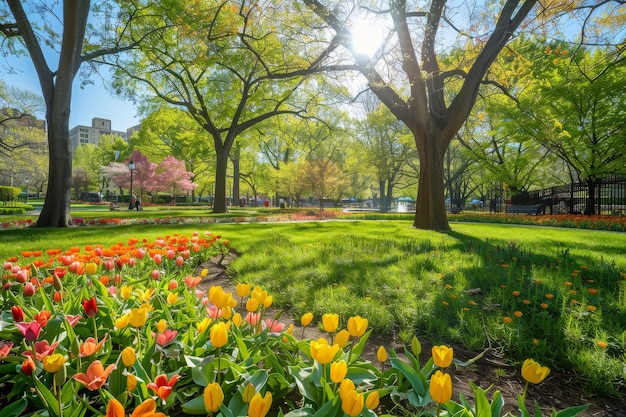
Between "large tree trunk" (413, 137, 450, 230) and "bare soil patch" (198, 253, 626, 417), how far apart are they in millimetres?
7523

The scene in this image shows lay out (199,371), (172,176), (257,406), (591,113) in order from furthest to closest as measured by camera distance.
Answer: (172,176), (591,113), (199,371), (257,406)

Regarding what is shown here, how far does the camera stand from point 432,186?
927 centimetres

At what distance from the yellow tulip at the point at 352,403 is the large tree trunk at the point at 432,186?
353 inches

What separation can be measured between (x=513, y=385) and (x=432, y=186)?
26.0ft

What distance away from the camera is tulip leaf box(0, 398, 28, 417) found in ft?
3.45

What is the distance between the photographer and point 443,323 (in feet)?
8.13

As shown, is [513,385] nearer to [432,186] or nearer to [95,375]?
[95,375]

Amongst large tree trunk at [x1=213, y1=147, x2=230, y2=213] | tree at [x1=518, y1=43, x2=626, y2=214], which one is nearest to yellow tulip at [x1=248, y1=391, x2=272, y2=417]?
tree at [x1=518, y1=43, x2=626, y2=214]

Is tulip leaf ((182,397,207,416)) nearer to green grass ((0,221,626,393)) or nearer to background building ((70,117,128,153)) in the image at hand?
green grass ((0,221,626,393))

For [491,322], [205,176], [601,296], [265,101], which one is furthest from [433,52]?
[205,176]

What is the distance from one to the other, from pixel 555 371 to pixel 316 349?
190 centimetres

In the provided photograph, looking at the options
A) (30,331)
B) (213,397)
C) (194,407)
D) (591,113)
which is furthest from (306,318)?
(591,113)

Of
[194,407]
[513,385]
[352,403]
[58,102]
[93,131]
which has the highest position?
[93,131]

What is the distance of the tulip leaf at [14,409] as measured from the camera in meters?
1.05
